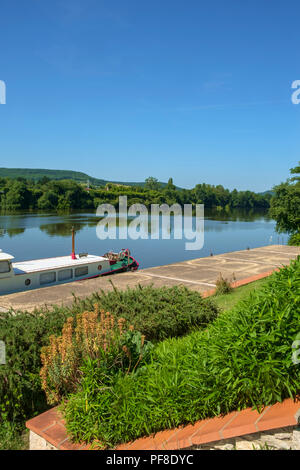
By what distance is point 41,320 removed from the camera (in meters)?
5.69

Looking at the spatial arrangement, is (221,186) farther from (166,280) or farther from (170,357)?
(170,357)

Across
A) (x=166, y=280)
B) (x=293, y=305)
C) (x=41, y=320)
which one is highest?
(x=293, y=305)

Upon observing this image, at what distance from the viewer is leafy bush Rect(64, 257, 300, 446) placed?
10.9 feet

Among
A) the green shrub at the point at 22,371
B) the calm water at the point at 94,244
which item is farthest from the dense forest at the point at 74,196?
the green shrub at the point at 22,371

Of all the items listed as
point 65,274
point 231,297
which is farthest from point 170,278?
point 65,274

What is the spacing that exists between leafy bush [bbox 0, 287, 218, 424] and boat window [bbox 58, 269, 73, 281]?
12.4m

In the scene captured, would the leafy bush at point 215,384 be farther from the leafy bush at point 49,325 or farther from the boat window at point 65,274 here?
the boat window at point 65,274

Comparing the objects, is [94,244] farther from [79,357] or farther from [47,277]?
[79,357]

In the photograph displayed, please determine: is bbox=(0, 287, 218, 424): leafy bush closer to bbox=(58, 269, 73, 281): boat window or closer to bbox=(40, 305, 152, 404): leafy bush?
bbox=(40, 305, 152, 404): leafy bush

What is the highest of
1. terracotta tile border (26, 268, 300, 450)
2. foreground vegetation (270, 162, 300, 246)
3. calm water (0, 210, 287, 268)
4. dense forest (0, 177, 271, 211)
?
dense forest (0, 177, 271, 211)

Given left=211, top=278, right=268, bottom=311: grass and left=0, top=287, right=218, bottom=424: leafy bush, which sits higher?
left=0, top=287, right=218, bottom=424: leafy bush

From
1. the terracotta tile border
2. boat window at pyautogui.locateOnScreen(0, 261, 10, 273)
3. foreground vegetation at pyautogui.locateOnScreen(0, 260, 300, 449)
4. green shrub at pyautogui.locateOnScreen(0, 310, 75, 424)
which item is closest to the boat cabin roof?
boat window at pyautogui.locateOnScreen(0, 261, 10, 273)
